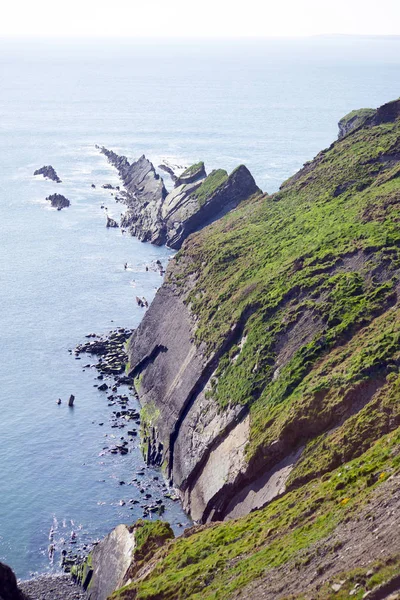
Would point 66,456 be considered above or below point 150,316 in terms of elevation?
below

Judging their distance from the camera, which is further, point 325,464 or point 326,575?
point 325,464

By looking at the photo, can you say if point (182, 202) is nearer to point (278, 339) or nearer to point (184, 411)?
point (184, 411)

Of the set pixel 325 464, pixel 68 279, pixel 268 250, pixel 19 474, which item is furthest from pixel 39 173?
pixel 325 464

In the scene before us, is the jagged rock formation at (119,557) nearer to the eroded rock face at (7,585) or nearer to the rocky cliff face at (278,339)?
the eroded rock face at (7,585)

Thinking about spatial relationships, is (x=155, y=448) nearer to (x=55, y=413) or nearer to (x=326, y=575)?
(x=55, y=413)

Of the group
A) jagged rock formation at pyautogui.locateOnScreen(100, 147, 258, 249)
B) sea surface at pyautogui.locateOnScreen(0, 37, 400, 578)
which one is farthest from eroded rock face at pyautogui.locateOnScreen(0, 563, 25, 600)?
jagged rock formation at pyautogui.locateOnScreen(100, 147, 258, 249)
